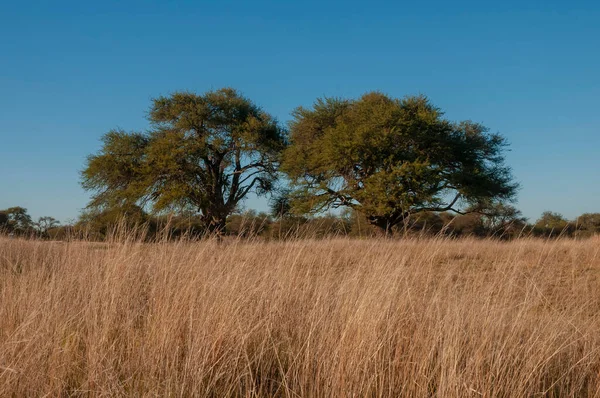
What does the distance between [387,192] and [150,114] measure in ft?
47.0

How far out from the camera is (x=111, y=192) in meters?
27.6

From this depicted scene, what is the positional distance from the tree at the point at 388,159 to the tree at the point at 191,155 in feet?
8.21

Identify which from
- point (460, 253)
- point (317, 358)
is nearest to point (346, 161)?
point (460, 253)

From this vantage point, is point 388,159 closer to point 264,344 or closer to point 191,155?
point 191,155

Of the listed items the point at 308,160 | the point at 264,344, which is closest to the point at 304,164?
the point at 308,160

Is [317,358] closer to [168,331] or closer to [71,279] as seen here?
[168,331]

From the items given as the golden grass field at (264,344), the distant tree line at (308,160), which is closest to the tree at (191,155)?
the distant tree line at (308,160)

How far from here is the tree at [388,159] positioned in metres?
22.2

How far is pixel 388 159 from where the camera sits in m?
22.7

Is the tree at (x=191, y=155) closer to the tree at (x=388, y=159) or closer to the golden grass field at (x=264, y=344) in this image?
the tree at (x=388, y=159)

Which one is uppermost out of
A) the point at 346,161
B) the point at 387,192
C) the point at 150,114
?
the point at 150,114

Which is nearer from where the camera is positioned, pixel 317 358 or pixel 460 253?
pixel 317 358

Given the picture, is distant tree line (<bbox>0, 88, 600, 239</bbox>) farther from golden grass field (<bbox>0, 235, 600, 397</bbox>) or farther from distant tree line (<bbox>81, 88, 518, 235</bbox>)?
golden grass field (<bbox>0, 235, 600, 397</bbox>)

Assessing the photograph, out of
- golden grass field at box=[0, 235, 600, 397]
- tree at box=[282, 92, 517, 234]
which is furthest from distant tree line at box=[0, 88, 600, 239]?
golden grass field at box=[0, 235, 600, 397]
